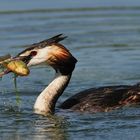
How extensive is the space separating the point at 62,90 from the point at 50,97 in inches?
9.4

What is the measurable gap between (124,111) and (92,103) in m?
0.58

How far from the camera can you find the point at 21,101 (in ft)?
51.5

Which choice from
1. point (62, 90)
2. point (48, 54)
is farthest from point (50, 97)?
point (48, 54)

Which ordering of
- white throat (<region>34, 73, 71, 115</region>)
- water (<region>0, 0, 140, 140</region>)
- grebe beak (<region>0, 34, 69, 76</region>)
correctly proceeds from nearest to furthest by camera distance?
water (<region>0, 0, 140, 140</region>), grebe beak (<region>0, 34, 69, 76</region>), white throat (<region>34, 73, 71, 115</region>)

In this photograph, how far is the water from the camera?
514 inches

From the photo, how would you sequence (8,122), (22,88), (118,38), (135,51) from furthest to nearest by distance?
1. (118,38)
2. (135,51)
3. (22,88)
4. (8,122)

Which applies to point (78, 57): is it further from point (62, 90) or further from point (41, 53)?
point (41, 53)

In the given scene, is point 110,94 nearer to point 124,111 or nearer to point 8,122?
point 124,111

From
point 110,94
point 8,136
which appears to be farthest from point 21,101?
point 8,136

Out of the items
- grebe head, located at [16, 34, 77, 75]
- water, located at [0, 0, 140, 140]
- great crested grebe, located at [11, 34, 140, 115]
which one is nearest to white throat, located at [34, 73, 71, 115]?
great crested grebe, located at [11, 34, 140, 115]

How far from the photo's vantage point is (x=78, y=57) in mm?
19438

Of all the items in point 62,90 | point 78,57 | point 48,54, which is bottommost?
point 78,57

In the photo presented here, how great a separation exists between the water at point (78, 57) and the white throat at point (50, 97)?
0.23 metres

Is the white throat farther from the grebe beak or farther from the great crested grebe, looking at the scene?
the grebe beak
